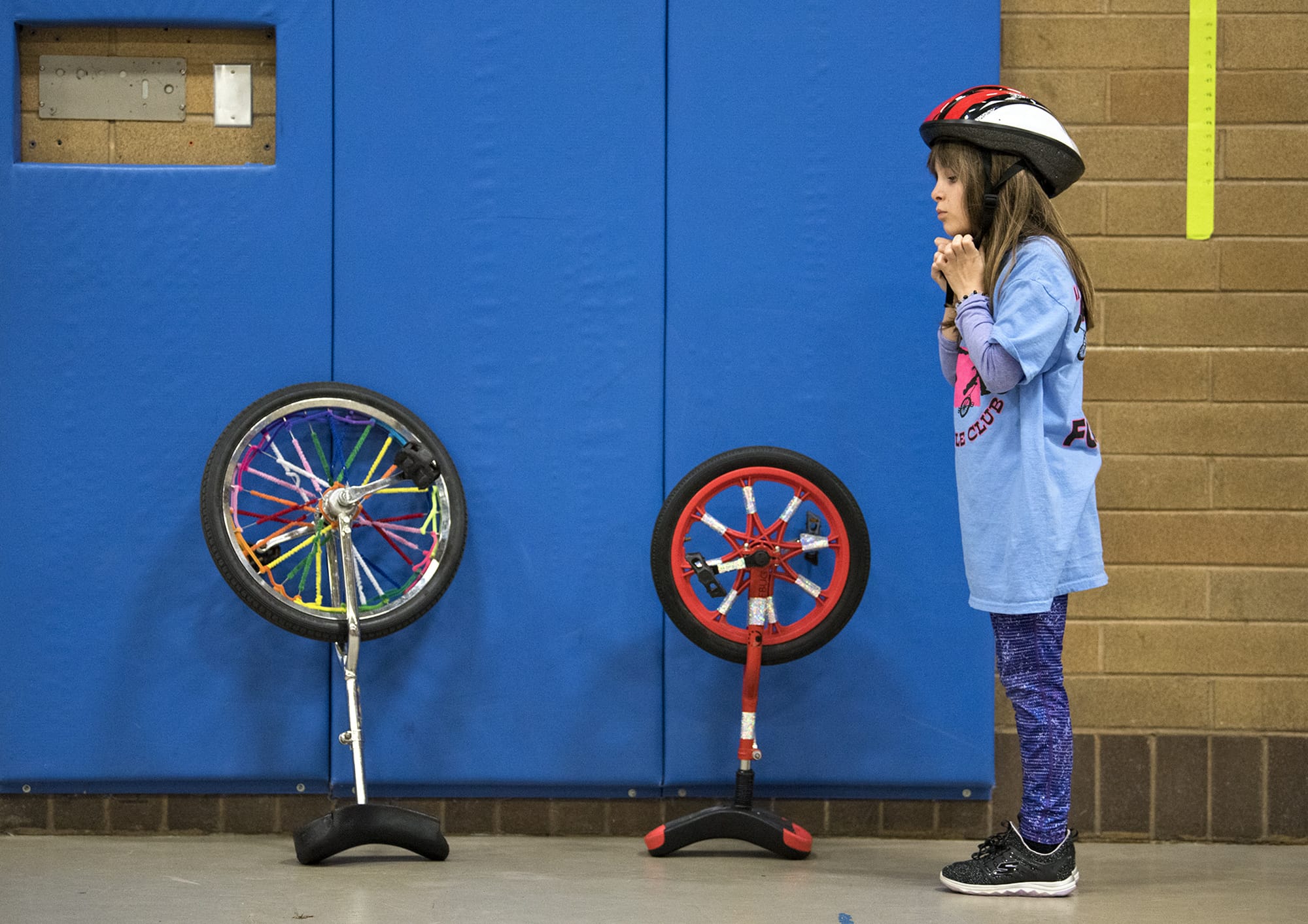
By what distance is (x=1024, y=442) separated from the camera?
235 cm

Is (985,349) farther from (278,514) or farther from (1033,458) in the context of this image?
(278,514)

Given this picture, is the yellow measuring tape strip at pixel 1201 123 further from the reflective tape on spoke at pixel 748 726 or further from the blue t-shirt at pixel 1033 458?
the reflective tape on spoke at pixel 748 726

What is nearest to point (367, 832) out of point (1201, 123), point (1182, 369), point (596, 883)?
point (596, 883)

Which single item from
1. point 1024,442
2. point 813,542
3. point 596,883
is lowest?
point 596,883

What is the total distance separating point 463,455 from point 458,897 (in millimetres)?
1030

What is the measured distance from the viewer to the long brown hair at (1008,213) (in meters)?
2.41

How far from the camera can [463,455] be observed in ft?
9.50

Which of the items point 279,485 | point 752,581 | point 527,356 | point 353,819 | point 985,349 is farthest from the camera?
point 527,356

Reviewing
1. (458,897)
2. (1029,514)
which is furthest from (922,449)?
(458,897)

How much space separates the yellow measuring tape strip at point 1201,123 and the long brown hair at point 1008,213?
758 millimetres

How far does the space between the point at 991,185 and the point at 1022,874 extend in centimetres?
137

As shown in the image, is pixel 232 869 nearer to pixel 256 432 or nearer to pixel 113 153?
pixel 256 432

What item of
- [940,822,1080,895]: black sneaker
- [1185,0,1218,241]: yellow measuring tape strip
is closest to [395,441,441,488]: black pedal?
[940,822,1080,895]: black sneaker

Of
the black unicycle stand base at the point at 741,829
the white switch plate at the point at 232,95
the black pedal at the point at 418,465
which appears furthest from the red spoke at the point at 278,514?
the black unicycle stand base at the point at 741,829
